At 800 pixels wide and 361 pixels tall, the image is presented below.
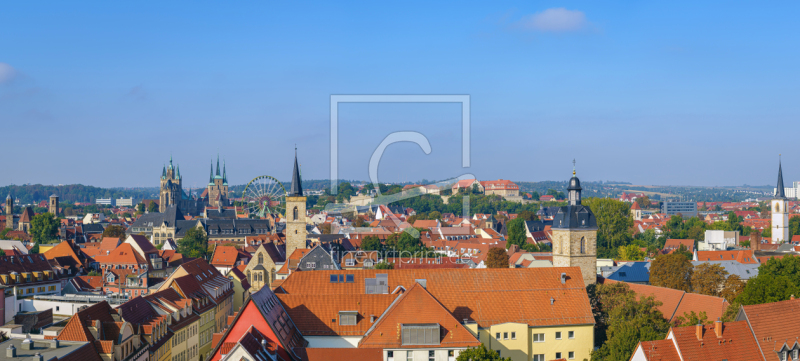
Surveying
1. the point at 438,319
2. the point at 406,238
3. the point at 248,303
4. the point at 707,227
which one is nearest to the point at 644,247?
the point at 707,227

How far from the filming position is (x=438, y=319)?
29656 millimetres

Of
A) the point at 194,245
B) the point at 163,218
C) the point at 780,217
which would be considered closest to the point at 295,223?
the point at 194,245

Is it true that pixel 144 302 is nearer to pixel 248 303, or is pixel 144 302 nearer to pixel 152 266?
pixel 248 303

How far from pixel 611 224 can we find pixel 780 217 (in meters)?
28.1

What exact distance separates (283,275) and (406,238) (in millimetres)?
23451

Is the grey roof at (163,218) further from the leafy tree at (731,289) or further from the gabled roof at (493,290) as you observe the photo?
the leafy tree at (731,289)

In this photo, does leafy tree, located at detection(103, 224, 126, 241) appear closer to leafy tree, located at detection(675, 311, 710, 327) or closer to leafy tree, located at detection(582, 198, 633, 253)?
leafy tree, located at detection(582, 198, 633, 253)

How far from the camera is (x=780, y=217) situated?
106 m

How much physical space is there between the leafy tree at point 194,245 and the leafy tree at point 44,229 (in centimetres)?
2374

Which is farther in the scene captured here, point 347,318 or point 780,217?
point 780,217

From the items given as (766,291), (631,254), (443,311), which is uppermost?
(443,311)

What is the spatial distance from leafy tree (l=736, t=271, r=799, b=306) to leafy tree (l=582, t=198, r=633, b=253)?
2273 inches

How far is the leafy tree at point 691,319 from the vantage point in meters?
33.6

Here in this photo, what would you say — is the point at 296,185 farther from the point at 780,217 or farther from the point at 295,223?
the point at 780,217
